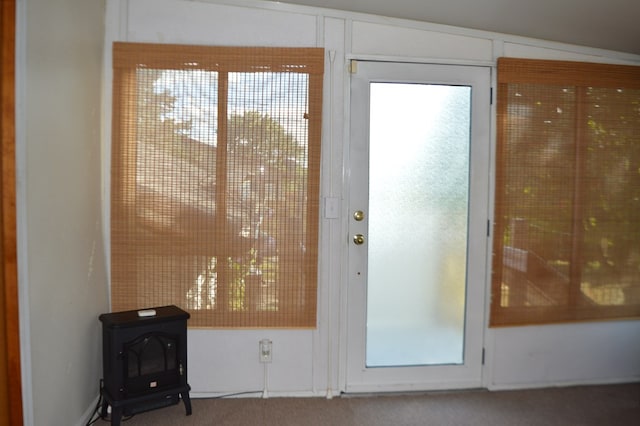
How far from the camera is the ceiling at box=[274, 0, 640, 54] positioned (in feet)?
8.45

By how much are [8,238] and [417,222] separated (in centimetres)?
218

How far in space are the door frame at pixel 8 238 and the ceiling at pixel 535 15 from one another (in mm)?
1514

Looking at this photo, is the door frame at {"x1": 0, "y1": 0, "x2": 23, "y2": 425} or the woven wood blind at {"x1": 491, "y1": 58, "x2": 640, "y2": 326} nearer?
the door frame at {"x1": 0, "y1": 0, "x2": 23, "y2": 425}

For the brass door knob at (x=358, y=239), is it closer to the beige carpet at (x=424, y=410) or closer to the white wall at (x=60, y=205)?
the beige carpet at (x=424, y=410)

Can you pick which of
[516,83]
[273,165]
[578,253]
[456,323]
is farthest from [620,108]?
[273,165]

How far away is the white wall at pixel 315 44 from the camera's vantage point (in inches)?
114

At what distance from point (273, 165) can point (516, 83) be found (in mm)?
1610

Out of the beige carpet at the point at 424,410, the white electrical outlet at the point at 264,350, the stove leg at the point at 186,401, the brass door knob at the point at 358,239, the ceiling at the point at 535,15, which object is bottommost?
the beige carpet at the point at 424,410

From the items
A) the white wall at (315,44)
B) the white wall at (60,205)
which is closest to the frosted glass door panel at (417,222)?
the white wall at (315,44)

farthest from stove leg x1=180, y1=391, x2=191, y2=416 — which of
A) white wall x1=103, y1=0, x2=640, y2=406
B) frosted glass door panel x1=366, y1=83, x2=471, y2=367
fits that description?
frosted glass door panel x1=366, y1=83, x2=471, y2=367

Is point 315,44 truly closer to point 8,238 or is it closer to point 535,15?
point 535,15

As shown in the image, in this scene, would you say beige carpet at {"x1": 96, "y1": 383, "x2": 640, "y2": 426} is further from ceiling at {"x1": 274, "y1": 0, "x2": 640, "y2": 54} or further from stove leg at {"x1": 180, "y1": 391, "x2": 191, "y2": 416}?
ceiling at {"x1": 274, "y1": 0, "x2": 640, "y2": 54}

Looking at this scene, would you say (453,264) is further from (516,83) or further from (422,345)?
(516,83)

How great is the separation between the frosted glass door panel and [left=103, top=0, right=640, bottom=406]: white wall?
0.67 ft
